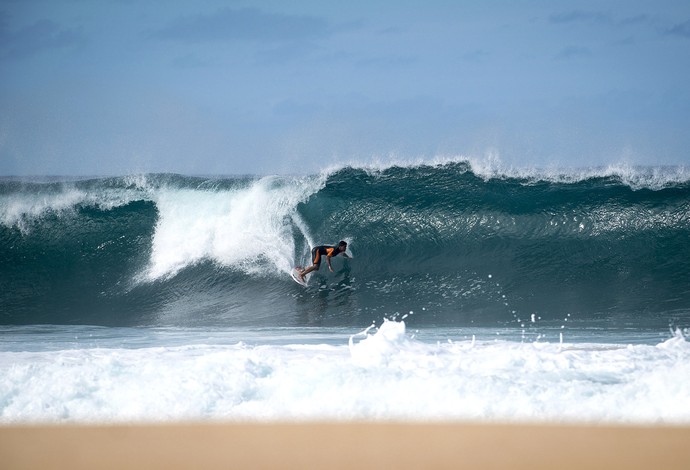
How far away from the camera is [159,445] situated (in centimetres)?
323

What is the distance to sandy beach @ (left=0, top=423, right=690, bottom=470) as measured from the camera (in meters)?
2.97

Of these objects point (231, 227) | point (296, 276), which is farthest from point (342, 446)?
point (231, 227)

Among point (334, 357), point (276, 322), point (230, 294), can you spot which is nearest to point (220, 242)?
point (230, 294)

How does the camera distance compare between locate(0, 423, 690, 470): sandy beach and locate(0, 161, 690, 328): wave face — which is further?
locate(0, 161, 690, 328): wave face

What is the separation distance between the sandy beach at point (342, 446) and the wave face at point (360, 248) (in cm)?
372

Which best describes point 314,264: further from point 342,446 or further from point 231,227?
point 342,446

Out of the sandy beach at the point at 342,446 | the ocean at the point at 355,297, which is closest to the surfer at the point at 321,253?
the ocean at the point at 355,297

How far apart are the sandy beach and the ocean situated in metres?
0.20

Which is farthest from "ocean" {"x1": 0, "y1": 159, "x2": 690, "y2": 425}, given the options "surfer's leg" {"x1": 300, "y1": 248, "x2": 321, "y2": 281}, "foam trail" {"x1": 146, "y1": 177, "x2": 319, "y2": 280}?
"surfer's leg" {"x1": 300, "y1": 248, "x2": 321, "y2": 281}

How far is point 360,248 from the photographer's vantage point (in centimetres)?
991

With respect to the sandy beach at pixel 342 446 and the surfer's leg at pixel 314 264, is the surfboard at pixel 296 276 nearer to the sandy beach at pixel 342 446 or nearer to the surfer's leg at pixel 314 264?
the surfer's leg at pixel 314 264

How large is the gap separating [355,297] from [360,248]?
158 cm

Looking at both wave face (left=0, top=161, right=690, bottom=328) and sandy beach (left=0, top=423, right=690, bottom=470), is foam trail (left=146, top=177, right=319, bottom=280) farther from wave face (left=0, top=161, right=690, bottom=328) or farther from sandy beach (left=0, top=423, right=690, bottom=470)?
sandy beach (left=0, top=423, right=690, bottom=470)

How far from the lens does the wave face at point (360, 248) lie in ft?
26.1
